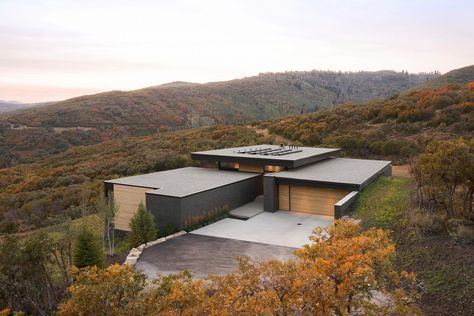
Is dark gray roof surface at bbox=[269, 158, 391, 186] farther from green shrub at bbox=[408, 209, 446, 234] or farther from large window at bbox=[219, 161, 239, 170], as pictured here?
green shrub at bbox=[408, 209, 446, 234]

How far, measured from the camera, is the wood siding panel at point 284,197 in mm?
17078

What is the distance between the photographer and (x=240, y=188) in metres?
17.2

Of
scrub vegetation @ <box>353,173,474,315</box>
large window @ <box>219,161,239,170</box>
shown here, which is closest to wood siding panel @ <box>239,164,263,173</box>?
large window @ <box>219,161,239,170</box>

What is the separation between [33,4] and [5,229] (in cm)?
1669

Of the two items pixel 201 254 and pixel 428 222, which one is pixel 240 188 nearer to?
pixel 201 254

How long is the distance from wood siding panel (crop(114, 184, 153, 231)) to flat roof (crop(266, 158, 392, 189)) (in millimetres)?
6093

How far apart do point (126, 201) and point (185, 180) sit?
2.83 m

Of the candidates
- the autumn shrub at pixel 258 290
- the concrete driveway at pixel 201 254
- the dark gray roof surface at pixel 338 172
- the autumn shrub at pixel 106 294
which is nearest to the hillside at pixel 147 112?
the dark gray roof surface at pixel 338 172

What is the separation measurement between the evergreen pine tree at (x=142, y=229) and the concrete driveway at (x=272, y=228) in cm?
172

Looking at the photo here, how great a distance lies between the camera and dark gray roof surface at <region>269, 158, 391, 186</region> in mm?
16141

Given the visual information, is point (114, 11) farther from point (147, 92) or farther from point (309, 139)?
point (147, 92)

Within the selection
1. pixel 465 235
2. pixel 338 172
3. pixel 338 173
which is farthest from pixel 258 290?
pixel 338 172

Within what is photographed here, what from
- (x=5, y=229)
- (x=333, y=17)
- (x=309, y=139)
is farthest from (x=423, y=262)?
(x=333, y=17)

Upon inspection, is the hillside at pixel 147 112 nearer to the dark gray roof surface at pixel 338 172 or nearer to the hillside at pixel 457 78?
the hillside at pixel 457 78
